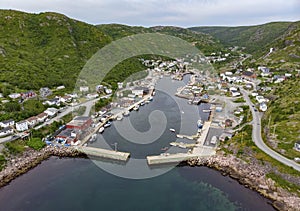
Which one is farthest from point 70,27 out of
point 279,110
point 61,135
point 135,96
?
point 279,110

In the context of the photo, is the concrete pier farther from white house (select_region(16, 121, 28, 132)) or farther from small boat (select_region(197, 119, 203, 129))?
white house (select_region(16, 121, 28, 132))

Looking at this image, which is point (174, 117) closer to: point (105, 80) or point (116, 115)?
point (116, 115)

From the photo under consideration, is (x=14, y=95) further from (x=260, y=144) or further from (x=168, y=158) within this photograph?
(x=260, y=144)

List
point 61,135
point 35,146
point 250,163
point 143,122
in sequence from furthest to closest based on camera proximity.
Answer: point 143,122, point 61,135, point 35,146, point 250,163

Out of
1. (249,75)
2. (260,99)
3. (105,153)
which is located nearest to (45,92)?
(105,153)

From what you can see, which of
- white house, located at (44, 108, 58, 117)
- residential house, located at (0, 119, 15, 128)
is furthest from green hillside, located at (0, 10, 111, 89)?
residential house, located at (0, 119, 15, 128)
